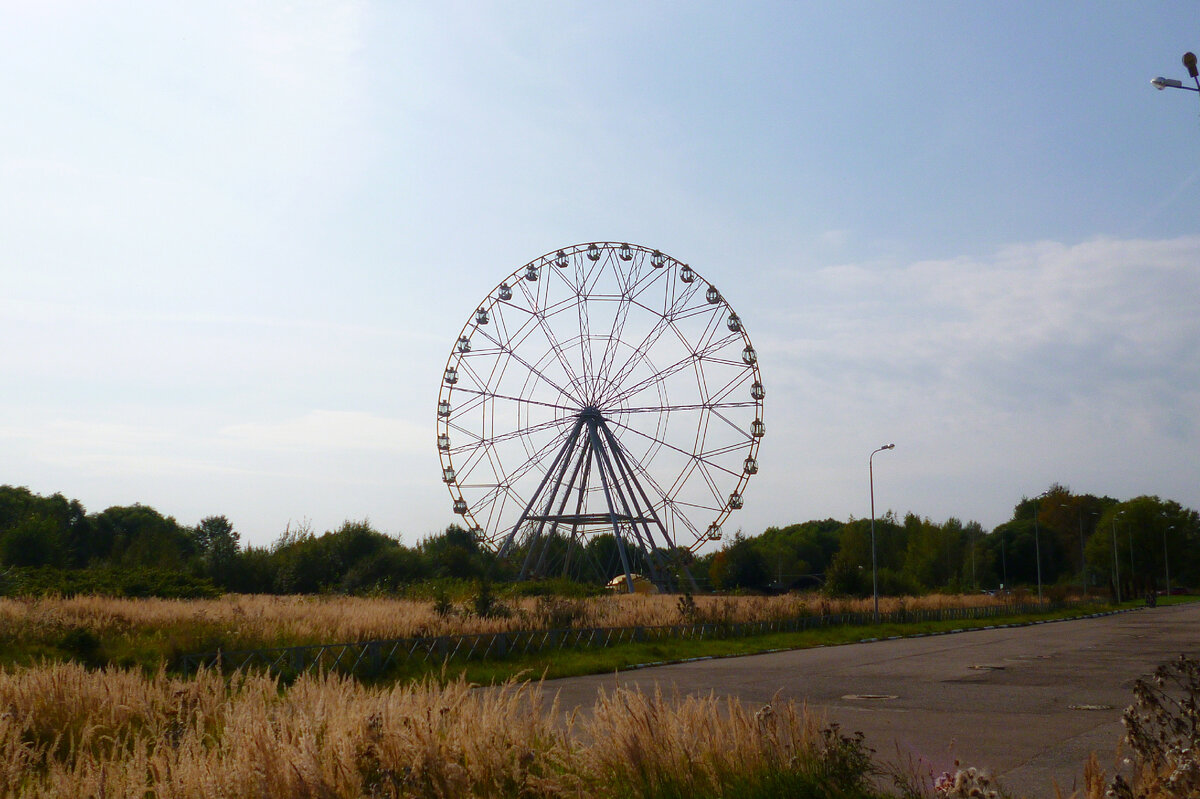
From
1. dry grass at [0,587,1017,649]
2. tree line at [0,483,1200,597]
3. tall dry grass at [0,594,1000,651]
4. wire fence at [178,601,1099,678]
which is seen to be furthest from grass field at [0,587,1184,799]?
tree line at [0,483,1200,597]

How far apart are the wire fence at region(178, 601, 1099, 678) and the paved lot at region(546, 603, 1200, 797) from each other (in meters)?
3.29

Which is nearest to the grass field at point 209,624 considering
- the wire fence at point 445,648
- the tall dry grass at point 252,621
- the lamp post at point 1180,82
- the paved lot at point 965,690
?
the tall dry grass at point 252,621

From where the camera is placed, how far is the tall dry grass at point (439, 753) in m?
5.81

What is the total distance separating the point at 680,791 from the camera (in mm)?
6891

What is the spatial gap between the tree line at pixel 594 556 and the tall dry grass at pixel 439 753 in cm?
2512

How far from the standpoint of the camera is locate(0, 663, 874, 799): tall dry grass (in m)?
5.81

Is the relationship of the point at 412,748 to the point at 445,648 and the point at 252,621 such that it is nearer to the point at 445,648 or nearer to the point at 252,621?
the point at 445,648

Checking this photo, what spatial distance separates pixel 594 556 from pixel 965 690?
116ft

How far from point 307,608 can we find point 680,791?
21505 mm

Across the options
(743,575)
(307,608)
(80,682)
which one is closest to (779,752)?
(80,682)

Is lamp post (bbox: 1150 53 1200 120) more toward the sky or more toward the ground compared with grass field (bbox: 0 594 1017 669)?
more toward the sky

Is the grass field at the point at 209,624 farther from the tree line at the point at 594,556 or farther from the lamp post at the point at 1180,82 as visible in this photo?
the lamp post at the point at 1180,82

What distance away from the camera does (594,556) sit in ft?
171

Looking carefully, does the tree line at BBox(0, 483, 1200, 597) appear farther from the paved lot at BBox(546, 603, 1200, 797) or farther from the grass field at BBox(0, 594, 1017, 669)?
the paved lot at BBox(546, 603, 1200, 797)
